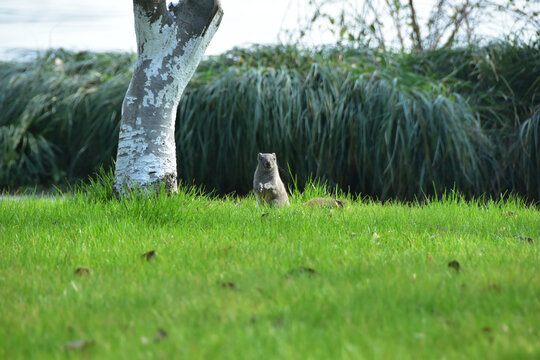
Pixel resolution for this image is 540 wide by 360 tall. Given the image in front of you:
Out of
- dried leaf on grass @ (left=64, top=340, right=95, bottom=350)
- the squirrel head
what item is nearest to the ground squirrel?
the squirrel head

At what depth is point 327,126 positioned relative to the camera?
7.02 m

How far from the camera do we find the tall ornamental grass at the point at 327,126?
22.3 feet

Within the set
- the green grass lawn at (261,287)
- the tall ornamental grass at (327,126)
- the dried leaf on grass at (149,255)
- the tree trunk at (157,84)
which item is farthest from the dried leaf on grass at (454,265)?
the tall ornamental grass at (327,126)

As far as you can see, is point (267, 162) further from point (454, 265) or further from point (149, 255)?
point (454, 265)

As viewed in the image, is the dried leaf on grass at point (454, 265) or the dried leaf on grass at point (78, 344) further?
the dried leaf on grass at point (454, 265)

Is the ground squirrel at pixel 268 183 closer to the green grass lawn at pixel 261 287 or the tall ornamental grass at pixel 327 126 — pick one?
the green grass lawn at pixel 261 287

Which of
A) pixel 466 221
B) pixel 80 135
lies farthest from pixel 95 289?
pixel 80 135

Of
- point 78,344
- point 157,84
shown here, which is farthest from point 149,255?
point 157,84

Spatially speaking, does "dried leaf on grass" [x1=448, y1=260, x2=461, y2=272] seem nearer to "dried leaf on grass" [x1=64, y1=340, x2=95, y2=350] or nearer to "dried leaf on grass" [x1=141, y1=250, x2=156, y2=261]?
"dried leaf on grass" [x1=141, y1=250, x2=156, y2=261]

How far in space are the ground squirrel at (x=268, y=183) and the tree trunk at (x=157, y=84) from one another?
0.82 meters

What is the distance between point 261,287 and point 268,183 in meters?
2.42

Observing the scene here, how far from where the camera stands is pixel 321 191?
6.00m

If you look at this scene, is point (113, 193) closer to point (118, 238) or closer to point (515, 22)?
point (118, 238)

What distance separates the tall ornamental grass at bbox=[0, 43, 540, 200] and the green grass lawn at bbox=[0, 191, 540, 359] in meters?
2.51
